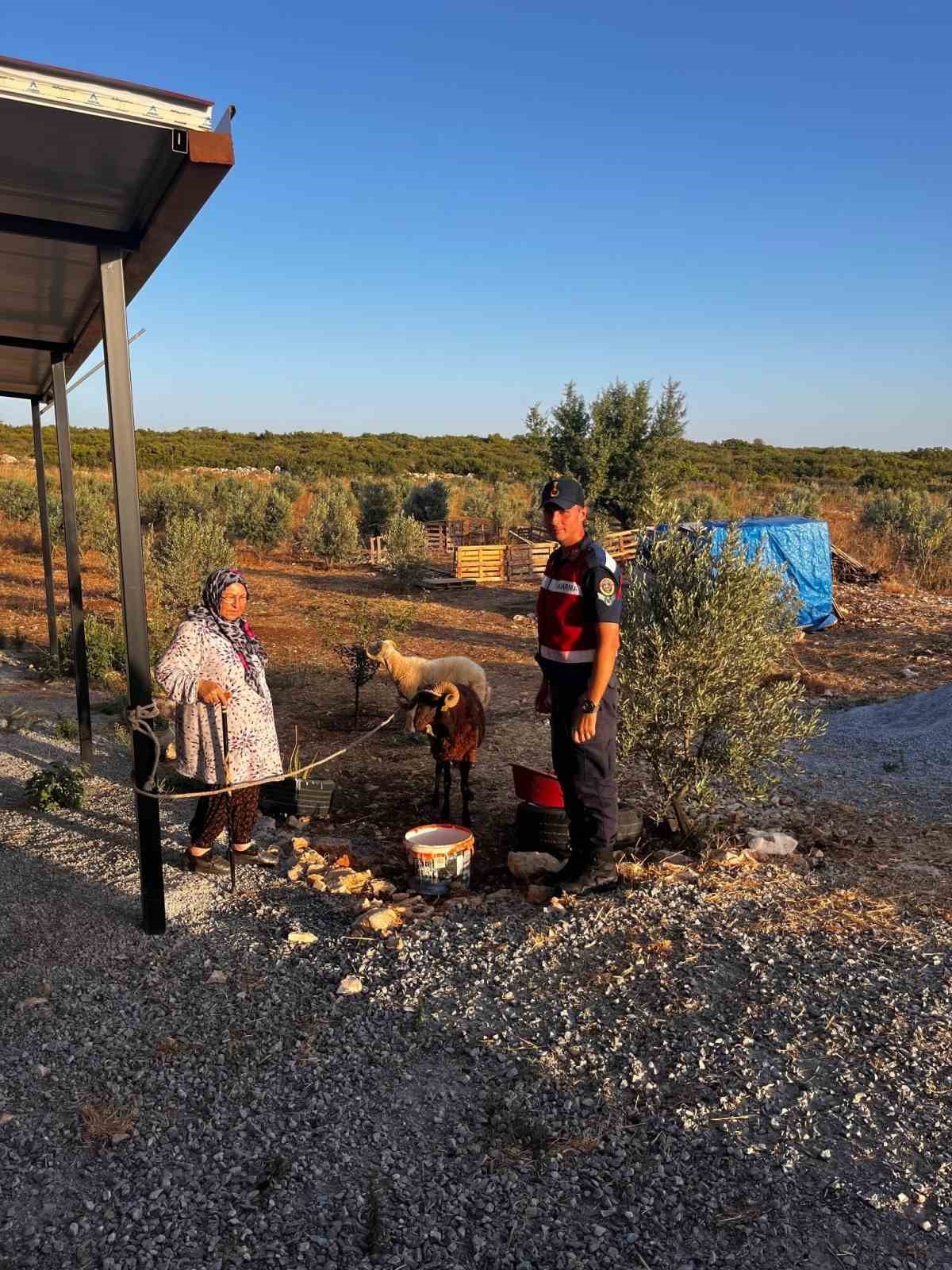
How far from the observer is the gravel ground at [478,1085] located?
2.37 m

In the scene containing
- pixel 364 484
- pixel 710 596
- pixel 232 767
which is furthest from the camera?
pixel 364 484

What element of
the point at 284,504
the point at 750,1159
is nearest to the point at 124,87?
the point at 750,1159

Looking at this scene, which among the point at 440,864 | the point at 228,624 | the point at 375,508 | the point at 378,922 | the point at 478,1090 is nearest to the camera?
the point at 478,1090

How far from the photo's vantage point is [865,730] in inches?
335

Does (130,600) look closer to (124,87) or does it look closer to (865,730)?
(124,87)

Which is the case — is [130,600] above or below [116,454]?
below

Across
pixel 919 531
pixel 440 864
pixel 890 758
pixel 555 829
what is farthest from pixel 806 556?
pixel 440 864

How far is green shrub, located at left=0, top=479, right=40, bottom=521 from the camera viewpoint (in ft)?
82.3

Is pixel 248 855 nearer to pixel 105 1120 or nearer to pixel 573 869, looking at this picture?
pixel 573 869

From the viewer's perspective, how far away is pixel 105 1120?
2.79 m

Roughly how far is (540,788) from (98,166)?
12.0ft

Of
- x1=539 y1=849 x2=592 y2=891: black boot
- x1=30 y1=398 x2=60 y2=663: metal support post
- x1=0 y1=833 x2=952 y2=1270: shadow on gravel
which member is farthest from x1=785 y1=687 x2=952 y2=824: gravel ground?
x1=30 y1=398 x2=60 y2=663: metal support post

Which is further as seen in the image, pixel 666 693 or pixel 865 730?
pixel 865 730

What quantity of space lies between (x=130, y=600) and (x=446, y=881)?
7.03 ft
